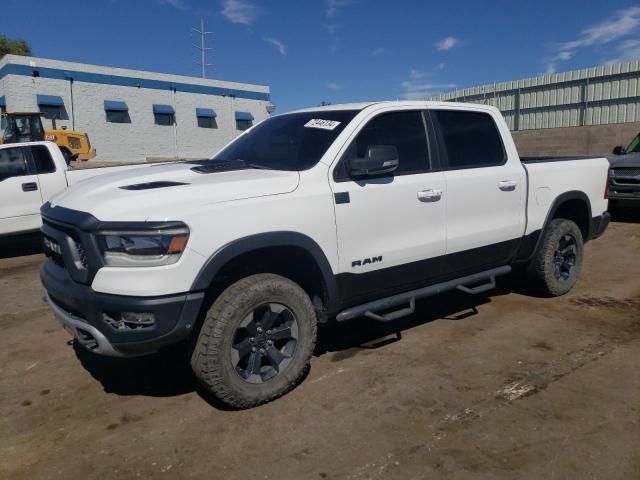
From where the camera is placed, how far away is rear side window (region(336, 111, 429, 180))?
12.4 ft

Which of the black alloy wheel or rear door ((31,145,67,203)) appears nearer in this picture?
the black alloy wheel

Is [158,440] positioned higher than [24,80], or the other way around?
[24,80]

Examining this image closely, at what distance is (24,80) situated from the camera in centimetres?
2788

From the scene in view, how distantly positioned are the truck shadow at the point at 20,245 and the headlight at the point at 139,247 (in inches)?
274

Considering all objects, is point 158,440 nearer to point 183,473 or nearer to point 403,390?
point 183,473

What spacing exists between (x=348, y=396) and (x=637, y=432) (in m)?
1.66

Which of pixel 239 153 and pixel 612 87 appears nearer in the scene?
pixel 239 153

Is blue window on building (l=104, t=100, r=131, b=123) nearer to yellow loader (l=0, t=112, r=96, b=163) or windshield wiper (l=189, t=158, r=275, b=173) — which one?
yellow loader (l=0, t=112, r=96, b=163)

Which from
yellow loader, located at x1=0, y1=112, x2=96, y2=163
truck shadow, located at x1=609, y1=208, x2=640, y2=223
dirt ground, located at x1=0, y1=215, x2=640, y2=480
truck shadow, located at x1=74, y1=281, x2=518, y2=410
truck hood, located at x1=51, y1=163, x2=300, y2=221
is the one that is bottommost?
dirt ground, located at x1=0, y1=215, x2=640, y2=480

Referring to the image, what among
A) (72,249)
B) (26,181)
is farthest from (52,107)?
(72,249)

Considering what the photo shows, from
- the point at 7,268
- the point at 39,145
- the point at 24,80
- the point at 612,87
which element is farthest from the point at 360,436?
the point at 24,80

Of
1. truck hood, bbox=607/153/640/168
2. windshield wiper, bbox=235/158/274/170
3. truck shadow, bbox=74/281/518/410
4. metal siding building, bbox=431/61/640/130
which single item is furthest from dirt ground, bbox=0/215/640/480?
metal siding building, bbox=431/61/640/130

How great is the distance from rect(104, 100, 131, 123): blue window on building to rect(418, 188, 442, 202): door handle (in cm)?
3143

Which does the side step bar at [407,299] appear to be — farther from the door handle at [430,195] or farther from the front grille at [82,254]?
the front grille at [82,254]
